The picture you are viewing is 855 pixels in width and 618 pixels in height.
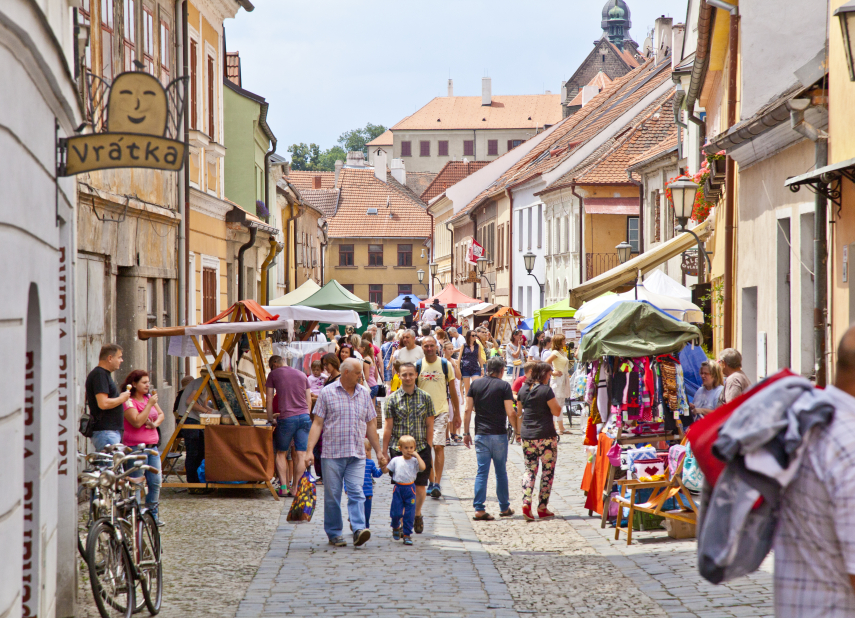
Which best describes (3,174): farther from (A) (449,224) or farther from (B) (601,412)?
(A) (449,224)

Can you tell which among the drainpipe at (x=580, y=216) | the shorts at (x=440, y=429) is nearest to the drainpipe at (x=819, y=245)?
the shorts at (x=440, y=429)

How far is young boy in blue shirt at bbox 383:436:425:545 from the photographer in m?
A: 9.92

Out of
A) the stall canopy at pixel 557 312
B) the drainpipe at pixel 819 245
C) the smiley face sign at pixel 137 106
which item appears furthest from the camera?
the stall canopy at pixel 557 312

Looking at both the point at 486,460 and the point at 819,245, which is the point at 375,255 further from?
the point at 819,245

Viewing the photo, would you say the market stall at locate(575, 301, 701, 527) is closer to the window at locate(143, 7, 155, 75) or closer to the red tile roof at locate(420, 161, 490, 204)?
the window at locate(143, 7, 155, 75)

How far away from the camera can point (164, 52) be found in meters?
16.5

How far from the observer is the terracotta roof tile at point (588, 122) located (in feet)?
136

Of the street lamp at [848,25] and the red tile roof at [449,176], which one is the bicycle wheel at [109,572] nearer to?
Result: the street lamp at [848,25]

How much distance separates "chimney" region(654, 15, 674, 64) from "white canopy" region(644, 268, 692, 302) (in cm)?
2291

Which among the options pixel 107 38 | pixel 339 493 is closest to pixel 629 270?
pixel 107 38

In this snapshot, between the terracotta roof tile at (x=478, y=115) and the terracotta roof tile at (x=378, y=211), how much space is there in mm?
19159

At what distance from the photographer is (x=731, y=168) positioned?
1623 centimetres

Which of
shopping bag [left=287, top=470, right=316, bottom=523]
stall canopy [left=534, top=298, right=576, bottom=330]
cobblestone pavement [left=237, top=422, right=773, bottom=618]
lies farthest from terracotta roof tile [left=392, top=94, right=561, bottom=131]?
cobblestone pavement [left=237, top=422, right=773, bottom=618]

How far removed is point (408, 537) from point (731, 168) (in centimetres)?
888
